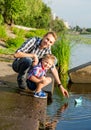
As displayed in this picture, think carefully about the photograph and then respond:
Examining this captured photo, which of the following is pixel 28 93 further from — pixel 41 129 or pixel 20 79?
pixel 41 129

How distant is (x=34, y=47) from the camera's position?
6605 millimetres

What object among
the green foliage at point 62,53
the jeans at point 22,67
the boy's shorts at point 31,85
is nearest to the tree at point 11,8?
the green foliage at point 62,53

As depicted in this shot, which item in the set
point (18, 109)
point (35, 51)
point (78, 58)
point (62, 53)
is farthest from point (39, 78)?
point (78, 58)

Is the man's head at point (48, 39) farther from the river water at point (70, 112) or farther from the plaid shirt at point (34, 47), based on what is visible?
the river water at point (70, 112)

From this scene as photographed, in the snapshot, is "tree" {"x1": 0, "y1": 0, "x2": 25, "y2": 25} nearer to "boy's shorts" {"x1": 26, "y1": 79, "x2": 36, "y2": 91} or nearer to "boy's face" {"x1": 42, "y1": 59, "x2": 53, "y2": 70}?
"boy's shorts" {"x1": 26, "y1": 79, "x2": 36, "y2": 91}

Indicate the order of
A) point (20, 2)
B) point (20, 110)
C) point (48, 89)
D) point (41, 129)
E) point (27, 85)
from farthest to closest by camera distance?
point (20, 2) → point (48, 89) → point (27, 85) → point (20, 110) → point (41, 129)

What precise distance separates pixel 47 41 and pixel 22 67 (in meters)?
0.72

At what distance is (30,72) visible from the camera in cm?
676

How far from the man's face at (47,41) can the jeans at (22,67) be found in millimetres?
352

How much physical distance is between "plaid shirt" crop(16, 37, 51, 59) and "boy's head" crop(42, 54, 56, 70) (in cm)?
15

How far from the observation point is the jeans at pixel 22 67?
6.68m

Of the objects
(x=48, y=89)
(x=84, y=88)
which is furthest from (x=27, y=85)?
(x=84, y=88)

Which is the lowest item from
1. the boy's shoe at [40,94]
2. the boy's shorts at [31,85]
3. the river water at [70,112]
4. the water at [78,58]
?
the water at [78,58]

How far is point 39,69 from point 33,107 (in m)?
0.84
